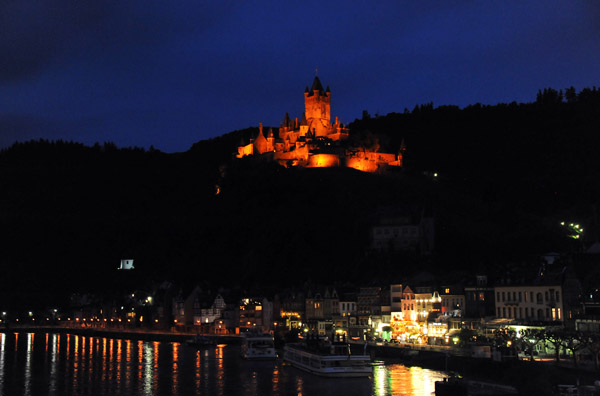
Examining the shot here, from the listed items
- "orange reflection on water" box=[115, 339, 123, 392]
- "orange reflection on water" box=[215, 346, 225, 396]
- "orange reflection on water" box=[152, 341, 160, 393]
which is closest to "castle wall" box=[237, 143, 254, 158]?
"orange reflection on water" box=[115, 339, 123, 392]

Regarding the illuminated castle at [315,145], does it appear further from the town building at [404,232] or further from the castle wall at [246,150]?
the town building at [404,232]

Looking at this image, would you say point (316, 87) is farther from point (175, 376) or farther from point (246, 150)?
point (175, 376)

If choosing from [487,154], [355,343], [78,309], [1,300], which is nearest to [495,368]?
[355,343]

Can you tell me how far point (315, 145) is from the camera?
14450cm

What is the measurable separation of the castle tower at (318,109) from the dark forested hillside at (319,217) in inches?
345

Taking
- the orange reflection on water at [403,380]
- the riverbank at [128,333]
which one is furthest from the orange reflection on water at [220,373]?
the riverbank at [128,333]

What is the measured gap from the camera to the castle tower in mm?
155875

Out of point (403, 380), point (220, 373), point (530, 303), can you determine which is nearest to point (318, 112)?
point (530, 303)

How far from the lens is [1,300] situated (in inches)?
5625

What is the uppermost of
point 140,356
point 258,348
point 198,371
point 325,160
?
point 325,160

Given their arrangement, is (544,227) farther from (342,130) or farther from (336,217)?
(342,130)

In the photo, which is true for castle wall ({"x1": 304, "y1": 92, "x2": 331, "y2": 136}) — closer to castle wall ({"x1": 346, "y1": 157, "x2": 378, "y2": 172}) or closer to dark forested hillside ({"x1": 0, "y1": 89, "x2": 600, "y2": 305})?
dark forested hillside ({"x1": 0, "y1": 89, "x2": 600, "y2": 305})

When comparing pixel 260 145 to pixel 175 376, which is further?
pixel 260 145

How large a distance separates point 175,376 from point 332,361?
39.7ft
